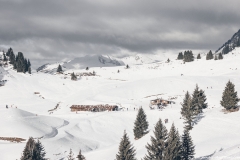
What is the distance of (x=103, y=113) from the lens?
6912 cm

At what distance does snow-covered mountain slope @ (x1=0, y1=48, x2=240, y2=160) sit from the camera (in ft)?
140

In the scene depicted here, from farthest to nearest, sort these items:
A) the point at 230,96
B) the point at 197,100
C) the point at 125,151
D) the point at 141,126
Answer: the point at 197,100
the point at 141,126
the point at 230,96
the point at 125,151

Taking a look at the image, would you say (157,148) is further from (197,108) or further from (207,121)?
(197,108)

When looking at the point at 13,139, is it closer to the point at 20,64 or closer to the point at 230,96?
the point at 230,96

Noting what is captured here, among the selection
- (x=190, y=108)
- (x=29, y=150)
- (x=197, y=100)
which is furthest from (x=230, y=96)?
(x=29, y=150)

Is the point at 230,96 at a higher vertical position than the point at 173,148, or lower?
higher

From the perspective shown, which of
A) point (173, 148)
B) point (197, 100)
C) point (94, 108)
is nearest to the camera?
point (173, 148)

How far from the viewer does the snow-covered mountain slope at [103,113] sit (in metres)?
42.7

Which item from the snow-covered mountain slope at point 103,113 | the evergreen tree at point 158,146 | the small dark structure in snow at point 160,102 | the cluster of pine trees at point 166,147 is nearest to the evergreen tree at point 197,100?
the snow-covered mountain slope at point 103,113

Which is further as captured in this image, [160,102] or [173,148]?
[160,102]

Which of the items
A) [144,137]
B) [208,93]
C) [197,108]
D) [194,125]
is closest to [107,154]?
[144,137]

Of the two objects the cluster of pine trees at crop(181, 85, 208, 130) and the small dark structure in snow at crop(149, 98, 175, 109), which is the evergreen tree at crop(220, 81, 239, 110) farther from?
the small dark structure in snow at crop(149, 98, 175, 109)

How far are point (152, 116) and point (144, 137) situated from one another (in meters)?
16.1

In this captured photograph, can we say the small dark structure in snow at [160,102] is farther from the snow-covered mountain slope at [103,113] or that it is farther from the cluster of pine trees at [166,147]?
the cluster of pine trees at [166,147]
